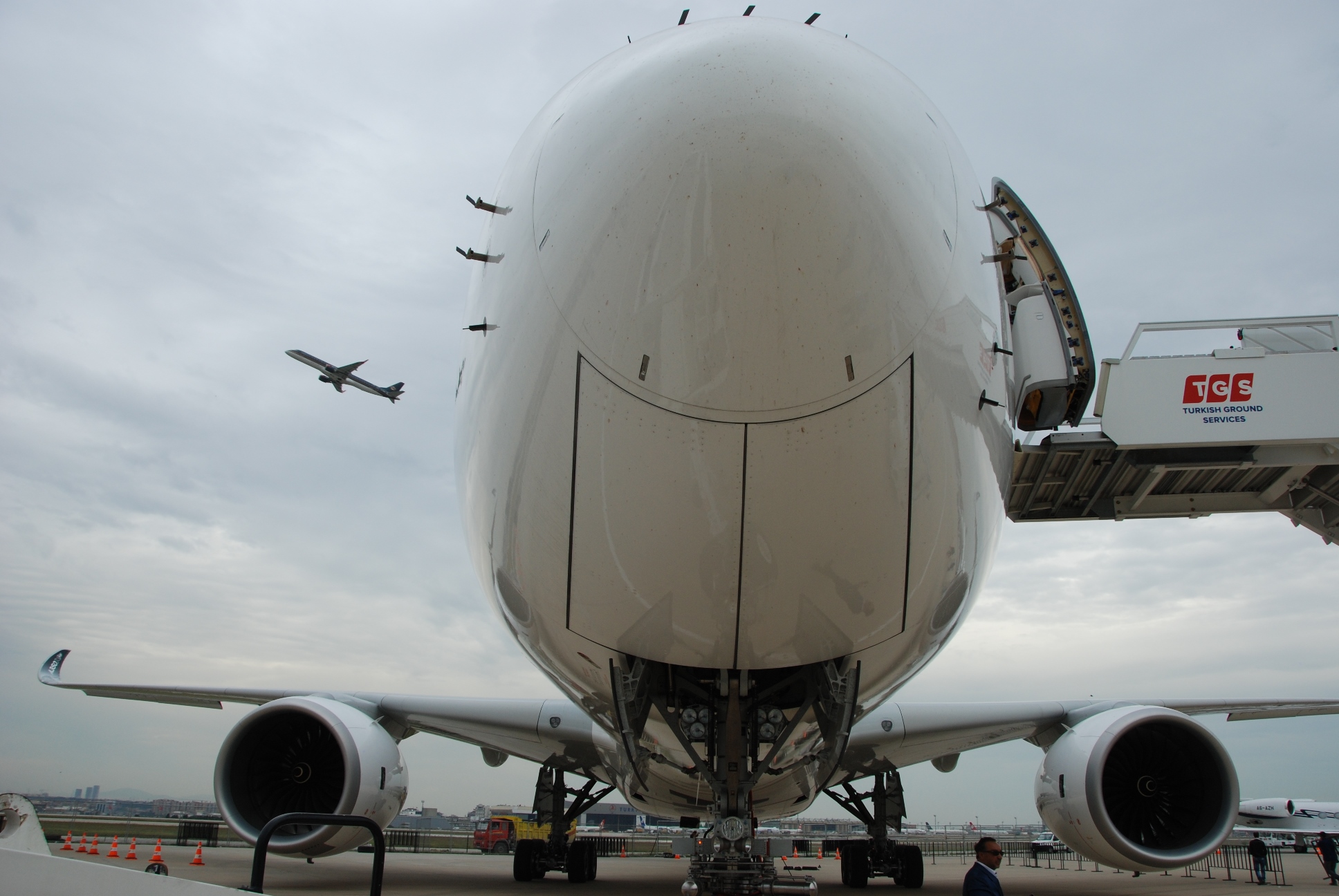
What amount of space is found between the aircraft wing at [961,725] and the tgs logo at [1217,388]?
320cm

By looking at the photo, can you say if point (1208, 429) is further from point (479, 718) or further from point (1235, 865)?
point (1235, 865)

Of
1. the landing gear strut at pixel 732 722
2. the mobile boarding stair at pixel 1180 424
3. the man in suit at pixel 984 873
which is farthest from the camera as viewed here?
the mobile boarding stair at pixel 1180 424

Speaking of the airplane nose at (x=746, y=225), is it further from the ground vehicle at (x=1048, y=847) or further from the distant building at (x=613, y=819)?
the distant building at (x=613, y=819)

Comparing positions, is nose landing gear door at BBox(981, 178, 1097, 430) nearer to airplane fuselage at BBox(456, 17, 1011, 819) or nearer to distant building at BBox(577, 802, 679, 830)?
airplane fuselage at BBox(456, 17, 1011, 819)

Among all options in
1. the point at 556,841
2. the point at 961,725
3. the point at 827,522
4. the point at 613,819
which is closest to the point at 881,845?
the point at 961,725

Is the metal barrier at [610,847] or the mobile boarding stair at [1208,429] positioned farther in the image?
the metal barrier at [610,847]

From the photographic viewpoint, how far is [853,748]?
9539 millimetres

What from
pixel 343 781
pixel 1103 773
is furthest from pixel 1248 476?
pixel 343 781

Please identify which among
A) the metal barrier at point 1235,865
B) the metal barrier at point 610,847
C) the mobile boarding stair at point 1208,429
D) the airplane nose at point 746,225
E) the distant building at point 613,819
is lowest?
the distant building at point 613,819

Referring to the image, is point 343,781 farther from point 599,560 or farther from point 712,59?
point 712,59

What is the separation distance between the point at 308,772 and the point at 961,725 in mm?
6482

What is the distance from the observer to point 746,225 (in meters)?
2.97

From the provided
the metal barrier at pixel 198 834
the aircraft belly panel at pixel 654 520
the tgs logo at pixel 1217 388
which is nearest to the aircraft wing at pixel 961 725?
the tgs logo at pixel 1217 388

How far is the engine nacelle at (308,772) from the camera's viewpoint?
7.45 meters
